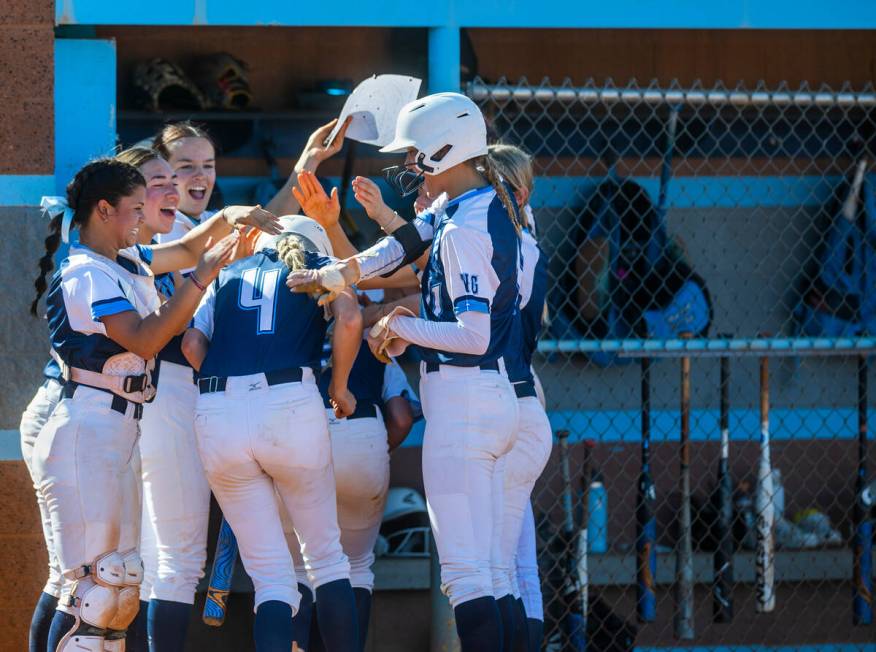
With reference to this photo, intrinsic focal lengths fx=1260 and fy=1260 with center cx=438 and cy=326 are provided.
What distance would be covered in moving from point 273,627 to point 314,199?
4.78 ft

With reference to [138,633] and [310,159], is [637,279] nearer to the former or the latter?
[310,159]

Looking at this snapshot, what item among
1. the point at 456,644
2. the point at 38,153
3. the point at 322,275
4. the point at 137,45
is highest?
the point at 137,45

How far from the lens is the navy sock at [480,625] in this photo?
3.62 meters

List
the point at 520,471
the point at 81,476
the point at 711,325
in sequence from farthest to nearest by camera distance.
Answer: the point at 711,325 < the point at 520,471 < the point at 81,476

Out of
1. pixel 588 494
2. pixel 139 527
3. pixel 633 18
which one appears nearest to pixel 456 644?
pixel 588 494

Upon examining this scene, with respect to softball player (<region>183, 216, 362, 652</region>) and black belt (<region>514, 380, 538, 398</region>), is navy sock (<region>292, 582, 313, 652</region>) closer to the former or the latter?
softball player (<region>183, 216, 362, 652</region>)

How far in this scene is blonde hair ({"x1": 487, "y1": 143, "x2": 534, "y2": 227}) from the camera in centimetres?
413

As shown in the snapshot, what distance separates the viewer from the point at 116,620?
3658mm

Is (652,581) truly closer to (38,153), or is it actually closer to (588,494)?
(588,494)

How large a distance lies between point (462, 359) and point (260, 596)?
933 millimetres

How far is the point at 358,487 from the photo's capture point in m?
4.26

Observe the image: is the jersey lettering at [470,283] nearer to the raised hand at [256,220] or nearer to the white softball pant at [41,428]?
the raised hand at [256,220]

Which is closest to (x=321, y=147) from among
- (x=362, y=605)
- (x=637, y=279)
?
(x=362, y=605)

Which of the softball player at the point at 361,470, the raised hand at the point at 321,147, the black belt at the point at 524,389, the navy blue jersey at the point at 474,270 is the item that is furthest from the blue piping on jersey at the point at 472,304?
the raised hand at the point at 321,147
